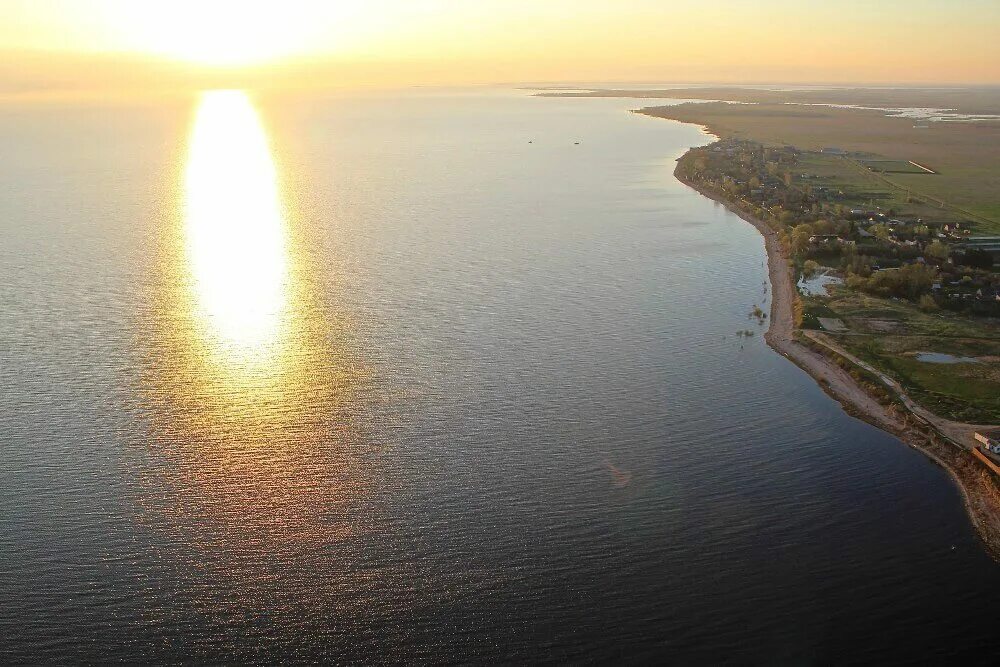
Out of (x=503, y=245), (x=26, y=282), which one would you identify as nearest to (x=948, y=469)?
(x=503, y=245)

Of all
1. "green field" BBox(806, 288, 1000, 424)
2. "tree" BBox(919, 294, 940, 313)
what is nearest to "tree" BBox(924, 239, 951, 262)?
"green field" BBox(806, 288, 1000, 424)

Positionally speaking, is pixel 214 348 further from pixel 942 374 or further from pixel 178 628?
pixel 942 374

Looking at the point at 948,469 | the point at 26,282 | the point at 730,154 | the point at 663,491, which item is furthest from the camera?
the point at 730,154

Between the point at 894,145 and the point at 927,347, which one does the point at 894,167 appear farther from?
the point at 927,347

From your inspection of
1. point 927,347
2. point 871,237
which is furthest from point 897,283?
point 871,237

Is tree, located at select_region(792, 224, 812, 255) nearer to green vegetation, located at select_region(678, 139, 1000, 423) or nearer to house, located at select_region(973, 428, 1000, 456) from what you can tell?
green vegetation, located at select_region(678, 139, 1000, 423)

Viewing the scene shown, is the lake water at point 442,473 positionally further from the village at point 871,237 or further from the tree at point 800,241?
the village at point 871,237
